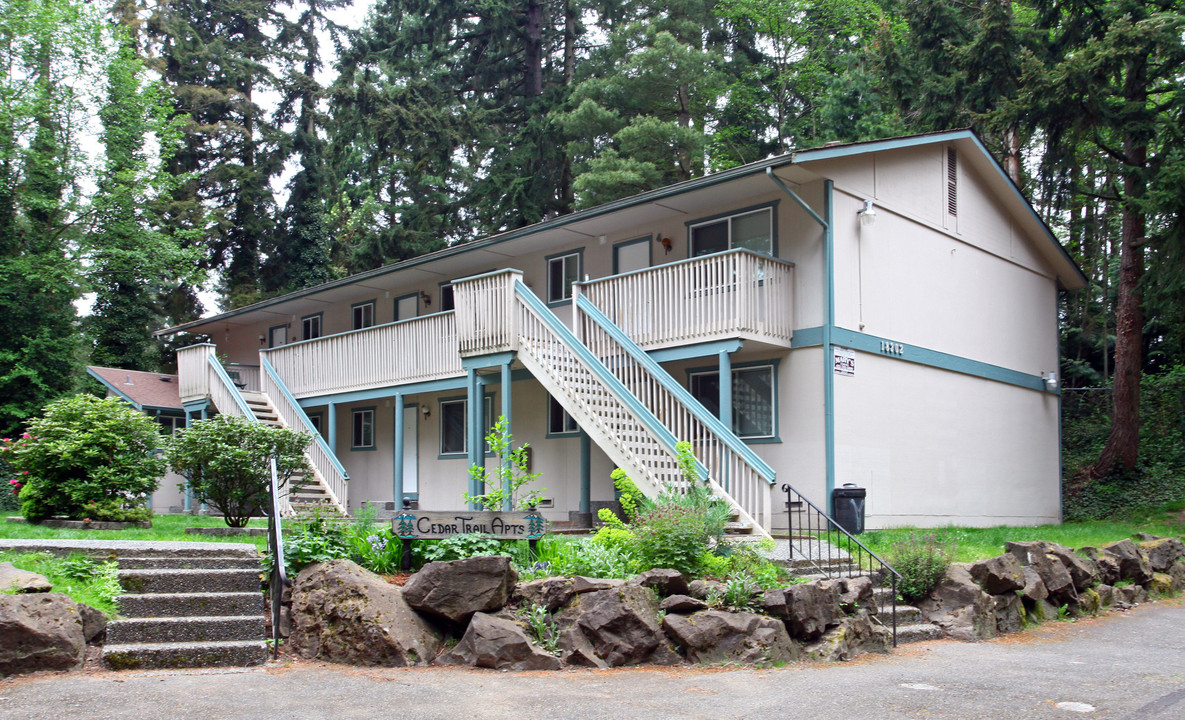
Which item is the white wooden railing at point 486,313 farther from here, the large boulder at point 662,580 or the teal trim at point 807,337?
the large boulder at point 662,580

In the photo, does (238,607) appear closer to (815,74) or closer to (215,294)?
(815,74)

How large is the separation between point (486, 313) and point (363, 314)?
902 centimetres

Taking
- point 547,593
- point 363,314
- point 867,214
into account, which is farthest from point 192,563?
point 363,314

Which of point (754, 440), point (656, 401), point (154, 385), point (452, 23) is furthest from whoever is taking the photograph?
point (452, 23)

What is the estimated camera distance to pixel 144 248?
31.7 meters

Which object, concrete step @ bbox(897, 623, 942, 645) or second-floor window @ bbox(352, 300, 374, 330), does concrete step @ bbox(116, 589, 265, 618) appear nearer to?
concrete step @ bbox(897, 623, 942, 645)

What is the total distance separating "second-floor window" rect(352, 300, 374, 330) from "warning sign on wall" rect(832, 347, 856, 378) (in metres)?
13.3

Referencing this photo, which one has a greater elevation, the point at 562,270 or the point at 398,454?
the point at 562,270

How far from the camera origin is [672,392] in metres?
14.2

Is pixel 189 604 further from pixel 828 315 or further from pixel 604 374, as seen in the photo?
pixel 828 315

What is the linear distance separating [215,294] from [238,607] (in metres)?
35.7

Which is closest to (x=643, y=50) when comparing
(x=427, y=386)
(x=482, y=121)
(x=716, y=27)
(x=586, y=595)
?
(x=716, y=27)

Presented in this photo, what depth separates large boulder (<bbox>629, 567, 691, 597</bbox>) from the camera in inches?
340

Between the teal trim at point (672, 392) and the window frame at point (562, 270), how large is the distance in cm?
241
